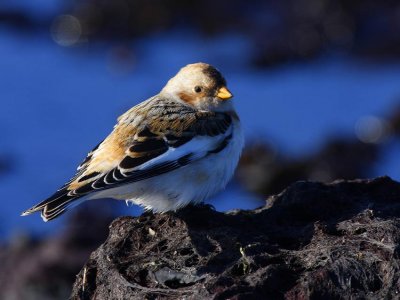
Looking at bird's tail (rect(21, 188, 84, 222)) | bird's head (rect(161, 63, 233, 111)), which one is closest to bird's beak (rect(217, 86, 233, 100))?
bird's head (rect(161, 63, 233, 111))

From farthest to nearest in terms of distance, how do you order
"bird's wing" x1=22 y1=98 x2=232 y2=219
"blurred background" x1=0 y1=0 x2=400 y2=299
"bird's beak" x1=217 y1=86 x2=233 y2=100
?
"blurred background" x1=0 y1=0 x2=400 y2=299 < "bird's beak" x1=217 y1=86 x2=233 y2=100 < "bird's wing" x1=22 y1=98 x2=232 y2=219

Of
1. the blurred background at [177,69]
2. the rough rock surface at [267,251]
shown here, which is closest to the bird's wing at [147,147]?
the rough rock surface at [267,251]

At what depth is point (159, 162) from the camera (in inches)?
175

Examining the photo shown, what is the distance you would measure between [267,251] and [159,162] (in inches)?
36.0

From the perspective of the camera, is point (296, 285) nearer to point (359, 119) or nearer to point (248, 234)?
point (248, 234)

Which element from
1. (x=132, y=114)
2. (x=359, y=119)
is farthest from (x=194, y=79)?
(x=359, y=119)

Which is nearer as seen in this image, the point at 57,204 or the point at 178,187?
the point at 57,204

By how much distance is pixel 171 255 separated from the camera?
3.77 m

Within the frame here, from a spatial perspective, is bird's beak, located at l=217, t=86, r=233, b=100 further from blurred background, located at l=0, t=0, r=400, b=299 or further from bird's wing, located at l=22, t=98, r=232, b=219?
blurred background, located at l=0, t=0, r=400, b=299

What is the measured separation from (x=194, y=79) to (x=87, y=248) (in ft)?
4.83

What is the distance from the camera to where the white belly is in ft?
14.5

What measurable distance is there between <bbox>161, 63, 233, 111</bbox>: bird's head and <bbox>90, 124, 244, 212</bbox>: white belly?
48 centimetres

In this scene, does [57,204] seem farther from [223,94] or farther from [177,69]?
[177,69]

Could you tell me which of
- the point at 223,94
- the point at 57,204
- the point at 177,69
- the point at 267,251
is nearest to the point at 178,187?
the point at 57,204
